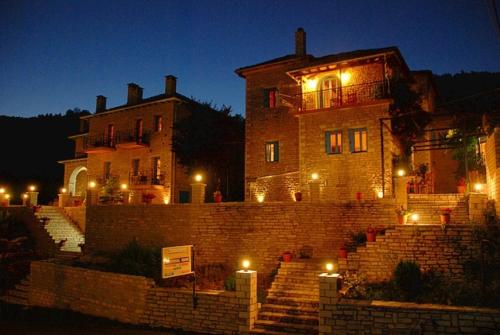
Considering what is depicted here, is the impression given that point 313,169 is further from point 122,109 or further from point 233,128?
point 122,109

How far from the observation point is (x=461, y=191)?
15.6m

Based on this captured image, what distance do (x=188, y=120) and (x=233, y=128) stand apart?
309 centimetres

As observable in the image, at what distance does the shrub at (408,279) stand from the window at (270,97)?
1381 cm

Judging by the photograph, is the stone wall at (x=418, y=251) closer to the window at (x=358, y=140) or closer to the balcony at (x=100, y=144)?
the window at (x=358, y=140)

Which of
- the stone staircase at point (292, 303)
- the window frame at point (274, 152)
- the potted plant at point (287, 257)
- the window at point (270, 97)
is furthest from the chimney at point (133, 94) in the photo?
the stone staircase at point (292, 303)

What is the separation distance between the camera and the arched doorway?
3241 centimetres

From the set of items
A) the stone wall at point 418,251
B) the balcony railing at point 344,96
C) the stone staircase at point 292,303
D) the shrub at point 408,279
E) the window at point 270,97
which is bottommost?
the stone staircase at point 292,303

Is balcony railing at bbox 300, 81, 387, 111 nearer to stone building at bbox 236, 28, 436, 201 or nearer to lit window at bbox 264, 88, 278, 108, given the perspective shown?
stone building at bbox 236, 28, 436, 201

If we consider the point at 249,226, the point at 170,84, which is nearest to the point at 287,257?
the point at 249,226

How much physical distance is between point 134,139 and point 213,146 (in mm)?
5818

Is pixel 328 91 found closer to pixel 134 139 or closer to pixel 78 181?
pixel 134 139

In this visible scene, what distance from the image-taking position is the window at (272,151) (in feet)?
72.1

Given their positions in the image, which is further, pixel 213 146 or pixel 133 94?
pixel 133 94

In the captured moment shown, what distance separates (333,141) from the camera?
1898 centimetres
